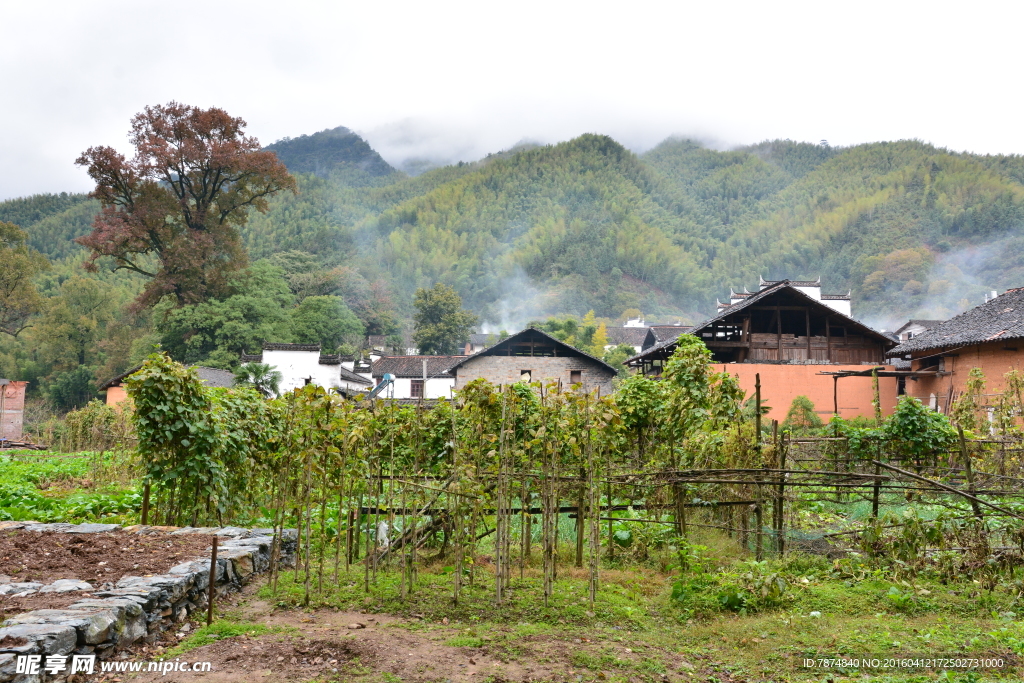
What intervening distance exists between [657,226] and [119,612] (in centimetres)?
11426

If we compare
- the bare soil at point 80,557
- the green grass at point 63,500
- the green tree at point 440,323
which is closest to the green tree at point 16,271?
the green tree at point 440,323

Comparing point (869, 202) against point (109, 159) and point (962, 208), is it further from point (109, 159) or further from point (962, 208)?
point (109, 159)

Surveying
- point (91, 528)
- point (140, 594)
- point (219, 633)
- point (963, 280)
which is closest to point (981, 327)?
point (219, 633)

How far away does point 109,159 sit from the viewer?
131ft

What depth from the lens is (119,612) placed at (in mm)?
5375

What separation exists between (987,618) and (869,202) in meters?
105

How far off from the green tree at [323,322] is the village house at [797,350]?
29640 millimetres

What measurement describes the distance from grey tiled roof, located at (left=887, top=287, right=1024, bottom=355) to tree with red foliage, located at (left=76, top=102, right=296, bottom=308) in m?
35.0

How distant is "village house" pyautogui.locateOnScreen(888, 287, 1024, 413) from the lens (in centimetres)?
1955

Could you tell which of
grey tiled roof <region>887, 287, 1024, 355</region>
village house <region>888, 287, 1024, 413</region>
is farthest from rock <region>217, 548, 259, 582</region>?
grey tiled roof <region>887, 287, 1024, 355</region>

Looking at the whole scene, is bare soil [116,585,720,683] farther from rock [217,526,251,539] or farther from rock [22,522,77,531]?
rock [22,522,77,531]

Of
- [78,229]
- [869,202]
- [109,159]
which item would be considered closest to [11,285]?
[109,159]

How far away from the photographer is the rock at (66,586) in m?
5.86

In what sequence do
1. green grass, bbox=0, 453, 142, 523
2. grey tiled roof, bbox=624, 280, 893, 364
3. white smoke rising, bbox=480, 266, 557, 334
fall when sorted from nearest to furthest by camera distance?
green grass, bbox=0, 453, 142, 523, grey tiled roof, bbox=624, 280, 893, 364, white smoke rising, bbox=480, 266, 557, 334
